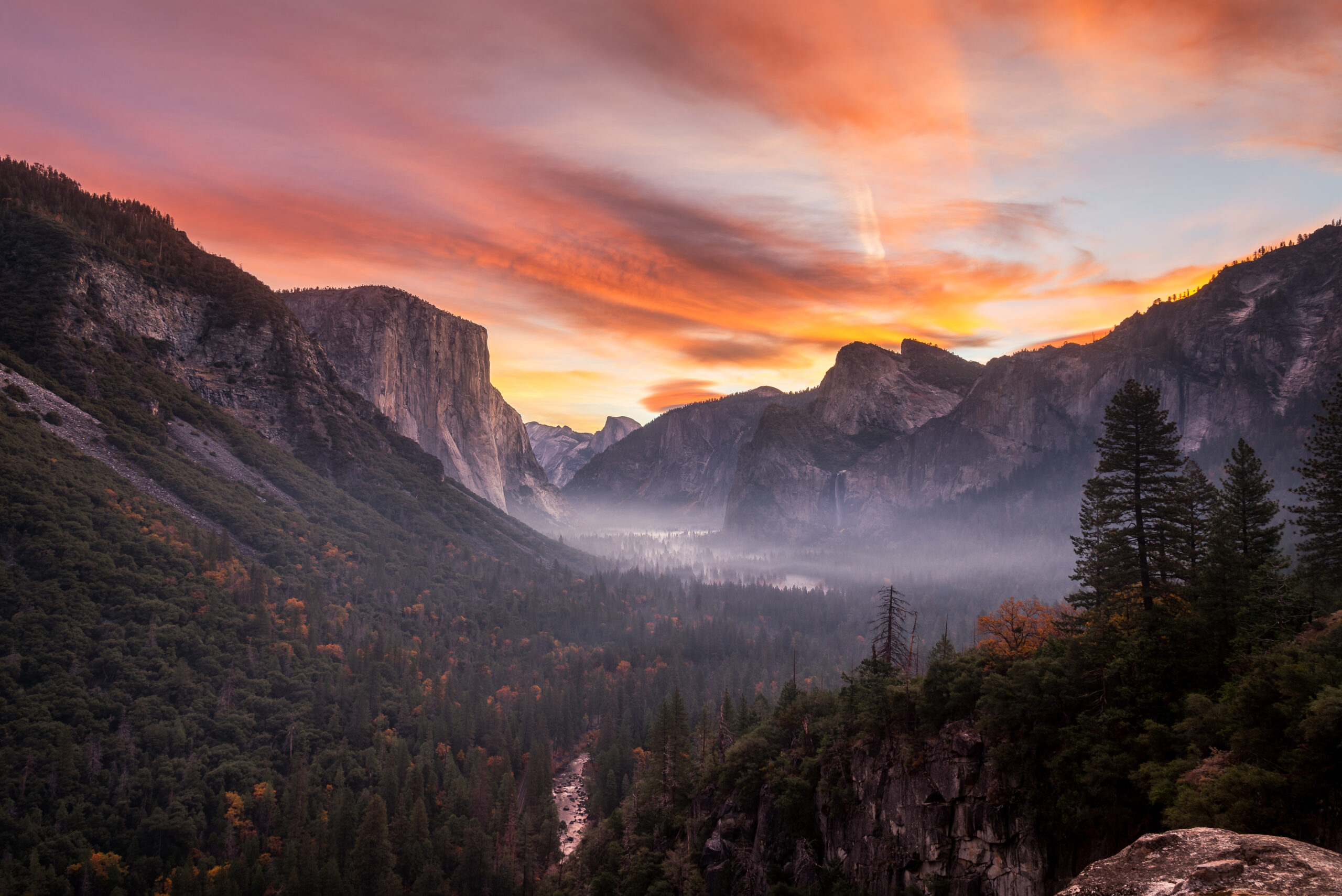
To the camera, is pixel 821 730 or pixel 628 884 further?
pixel 628 884

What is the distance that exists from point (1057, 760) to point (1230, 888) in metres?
32.5

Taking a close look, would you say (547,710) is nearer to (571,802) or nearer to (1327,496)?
(571,802)

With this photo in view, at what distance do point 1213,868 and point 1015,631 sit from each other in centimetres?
4924

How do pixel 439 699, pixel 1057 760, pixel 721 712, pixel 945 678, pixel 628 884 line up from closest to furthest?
pixel 1057 760
pixel 945 678
pixel 628 884
pixel 721 712
pixel 439 699

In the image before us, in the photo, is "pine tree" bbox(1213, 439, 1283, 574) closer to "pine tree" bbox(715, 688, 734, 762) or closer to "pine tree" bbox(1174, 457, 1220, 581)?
"pine tree" bbox(1174, 457, 1220, 581)

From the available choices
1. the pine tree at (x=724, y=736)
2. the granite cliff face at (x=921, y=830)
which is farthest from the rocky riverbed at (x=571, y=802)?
the granite cliff face at (x=921, y=830)

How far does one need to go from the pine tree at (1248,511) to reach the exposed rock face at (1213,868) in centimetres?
3862

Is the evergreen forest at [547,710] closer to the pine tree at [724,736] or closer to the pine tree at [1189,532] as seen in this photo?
the pine tree at [1189,532]

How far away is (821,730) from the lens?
65562 millimetres

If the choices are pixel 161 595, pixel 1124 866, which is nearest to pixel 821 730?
pixel 1124 866

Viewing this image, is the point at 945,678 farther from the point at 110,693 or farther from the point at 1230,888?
the point at 110,693

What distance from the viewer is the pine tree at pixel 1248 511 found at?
42219 mm

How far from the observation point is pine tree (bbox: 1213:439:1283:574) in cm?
4222

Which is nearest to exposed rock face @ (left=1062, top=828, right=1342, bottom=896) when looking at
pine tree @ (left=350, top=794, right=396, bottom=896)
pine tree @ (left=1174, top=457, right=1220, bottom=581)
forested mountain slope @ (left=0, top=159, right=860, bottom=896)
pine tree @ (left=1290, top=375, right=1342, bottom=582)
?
pine tree @ (left=1174, top=457, right=1220, bottom=581)
